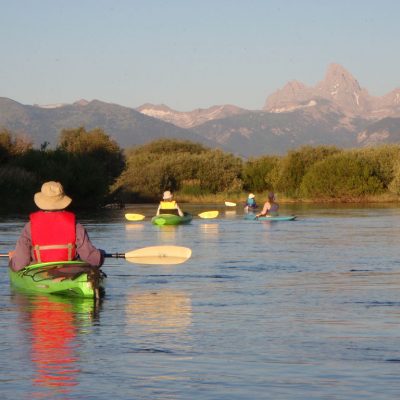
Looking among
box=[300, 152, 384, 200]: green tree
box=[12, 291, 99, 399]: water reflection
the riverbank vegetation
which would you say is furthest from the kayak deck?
box=[300, 152, 384, 200]: green tree

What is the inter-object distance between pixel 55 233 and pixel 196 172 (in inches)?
3113

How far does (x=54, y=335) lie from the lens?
39.3ft

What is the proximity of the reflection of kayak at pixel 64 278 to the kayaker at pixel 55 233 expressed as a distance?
0.14 metres

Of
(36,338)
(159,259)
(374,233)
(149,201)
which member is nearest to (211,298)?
(159,259)

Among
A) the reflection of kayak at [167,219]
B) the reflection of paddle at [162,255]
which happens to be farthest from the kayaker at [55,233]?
the reflection of kayak at [167,219]

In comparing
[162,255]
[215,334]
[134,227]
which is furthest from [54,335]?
[134,227]

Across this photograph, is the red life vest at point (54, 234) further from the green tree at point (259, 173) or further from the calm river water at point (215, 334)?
the green tree at point (259, 173)

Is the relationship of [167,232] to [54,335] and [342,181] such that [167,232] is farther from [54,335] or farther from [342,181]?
[342,181]

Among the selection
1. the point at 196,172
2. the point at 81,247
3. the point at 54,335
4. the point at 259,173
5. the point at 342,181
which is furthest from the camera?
the point at 259,173

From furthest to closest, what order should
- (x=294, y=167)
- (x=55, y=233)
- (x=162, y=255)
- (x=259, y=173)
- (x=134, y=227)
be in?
1. (x=259, y=173)
2. (x=294, y=167)
3. (x=134, y=227)
4. (x=162, y=255)
5. (x=55, y=233)

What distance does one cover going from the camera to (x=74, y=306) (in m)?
14.4

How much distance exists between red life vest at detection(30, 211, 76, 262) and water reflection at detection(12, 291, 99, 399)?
0.66 meters

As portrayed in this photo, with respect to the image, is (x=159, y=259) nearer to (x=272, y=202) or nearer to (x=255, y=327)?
(x=255, y=327)

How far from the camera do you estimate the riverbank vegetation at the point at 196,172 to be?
65875 mm
